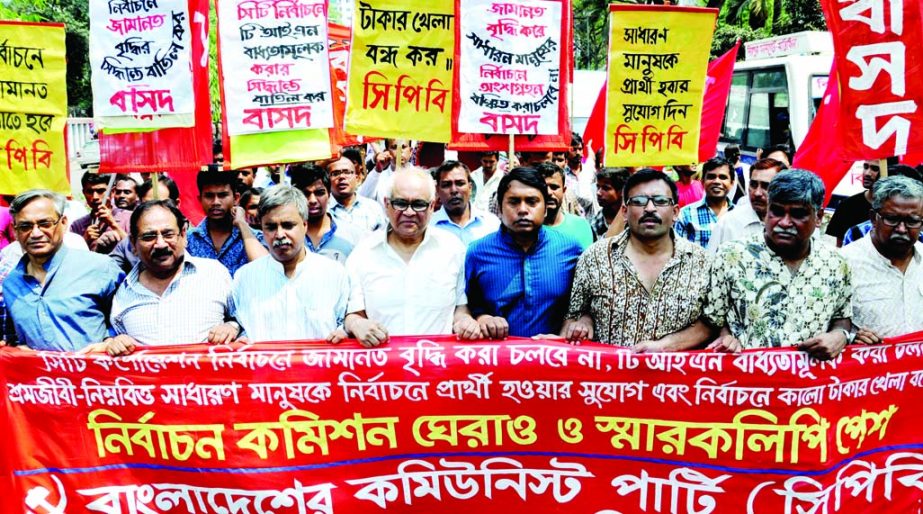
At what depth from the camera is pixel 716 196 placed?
21.7 ft

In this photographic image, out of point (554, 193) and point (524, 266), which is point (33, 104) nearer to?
point (554, 193)

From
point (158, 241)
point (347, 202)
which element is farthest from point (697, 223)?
point (158, 241)

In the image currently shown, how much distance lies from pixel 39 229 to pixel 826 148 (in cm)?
505

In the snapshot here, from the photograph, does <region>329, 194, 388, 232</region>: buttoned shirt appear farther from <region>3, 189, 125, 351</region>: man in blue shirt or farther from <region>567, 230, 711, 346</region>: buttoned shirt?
<region>567, 230, 711, 346</region>: buttoned shirt

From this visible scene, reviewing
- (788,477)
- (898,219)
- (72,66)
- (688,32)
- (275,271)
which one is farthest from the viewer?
(72,66)

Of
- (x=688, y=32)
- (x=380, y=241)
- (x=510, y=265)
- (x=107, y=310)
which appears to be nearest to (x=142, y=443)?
(x=107, y=310)

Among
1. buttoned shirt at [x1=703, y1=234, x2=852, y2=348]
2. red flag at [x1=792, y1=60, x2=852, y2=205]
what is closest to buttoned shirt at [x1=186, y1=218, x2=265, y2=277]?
buttoned shirt at [x1=703, y1=234, x2=852, y2=348]

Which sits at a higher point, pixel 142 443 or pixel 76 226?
pixel 76 226

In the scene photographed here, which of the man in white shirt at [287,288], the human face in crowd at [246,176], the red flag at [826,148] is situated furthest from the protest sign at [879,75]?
the human face in crowd at [246,176]

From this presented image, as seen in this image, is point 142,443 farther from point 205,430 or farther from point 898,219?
point 898,219

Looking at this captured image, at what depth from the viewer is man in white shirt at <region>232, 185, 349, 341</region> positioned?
3.91 m

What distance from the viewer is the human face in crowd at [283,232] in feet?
12.9

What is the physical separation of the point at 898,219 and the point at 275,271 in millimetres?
2600

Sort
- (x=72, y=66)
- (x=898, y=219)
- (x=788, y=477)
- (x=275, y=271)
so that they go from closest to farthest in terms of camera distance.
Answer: (x=788, y=477)
(x=898, y=219)
(x=275, y=271)
(x=72, y=66)
